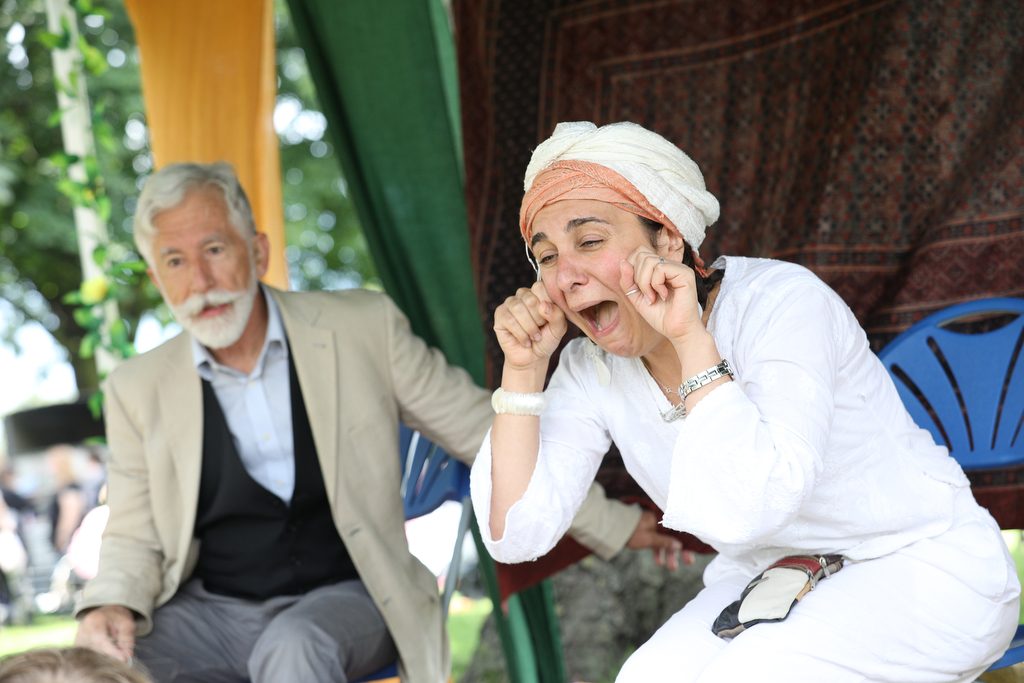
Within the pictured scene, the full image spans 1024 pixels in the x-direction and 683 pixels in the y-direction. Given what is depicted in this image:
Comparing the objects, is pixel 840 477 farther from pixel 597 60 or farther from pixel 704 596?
pixel 597 60

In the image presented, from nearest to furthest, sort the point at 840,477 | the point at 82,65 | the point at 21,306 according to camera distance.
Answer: the point at 840,477, the point at 82,65, the point at 21,306

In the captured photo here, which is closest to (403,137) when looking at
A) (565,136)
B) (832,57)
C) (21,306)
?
(832,57)

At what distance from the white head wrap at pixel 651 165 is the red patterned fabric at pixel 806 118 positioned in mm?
1323

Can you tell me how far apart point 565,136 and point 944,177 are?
154 centimetres

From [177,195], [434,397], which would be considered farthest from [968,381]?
[177,195]

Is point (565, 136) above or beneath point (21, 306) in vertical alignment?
above

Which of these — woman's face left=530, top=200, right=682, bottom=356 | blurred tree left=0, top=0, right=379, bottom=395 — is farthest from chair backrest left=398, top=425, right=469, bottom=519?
blurred tree left=0, top=0, right=379, bottom=395

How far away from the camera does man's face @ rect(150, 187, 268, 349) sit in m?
3.26

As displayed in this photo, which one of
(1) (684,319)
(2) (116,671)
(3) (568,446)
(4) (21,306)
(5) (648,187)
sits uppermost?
(5) (648,187)

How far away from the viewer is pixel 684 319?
6.48 feet

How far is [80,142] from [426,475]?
2.03m

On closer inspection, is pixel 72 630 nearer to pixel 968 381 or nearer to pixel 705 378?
pixel 968 381

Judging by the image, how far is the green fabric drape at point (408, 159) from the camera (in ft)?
12.5

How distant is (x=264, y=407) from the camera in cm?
326
